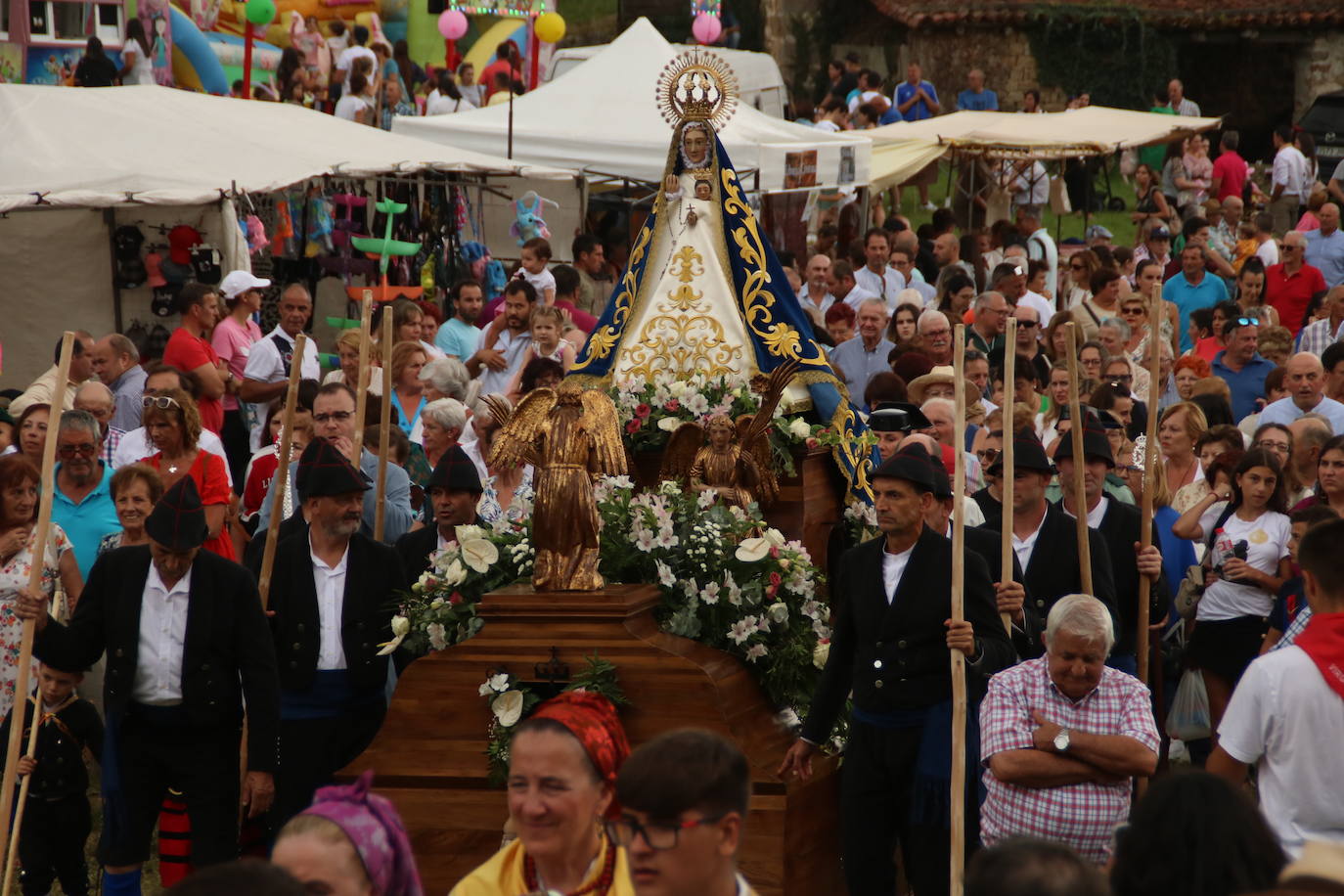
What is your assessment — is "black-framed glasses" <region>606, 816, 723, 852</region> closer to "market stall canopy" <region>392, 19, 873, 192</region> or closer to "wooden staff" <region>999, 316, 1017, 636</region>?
"wooden staff" <region>999, 316, 1017, 636</region>

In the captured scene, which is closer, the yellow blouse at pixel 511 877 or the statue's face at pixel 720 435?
the yellow blouse at pixel 511 877

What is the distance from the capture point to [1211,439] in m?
8.88

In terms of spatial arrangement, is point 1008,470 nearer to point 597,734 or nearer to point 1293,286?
point 597,734

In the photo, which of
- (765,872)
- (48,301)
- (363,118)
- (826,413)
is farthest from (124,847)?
(363,118)

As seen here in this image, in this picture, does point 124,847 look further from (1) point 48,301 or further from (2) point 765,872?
(1) point 48,301

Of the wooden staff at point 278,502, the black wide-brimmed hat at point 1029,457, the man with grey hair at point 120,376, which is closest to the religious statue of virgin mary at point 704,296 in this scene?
the black wide-brimmed hat at point 1029,457

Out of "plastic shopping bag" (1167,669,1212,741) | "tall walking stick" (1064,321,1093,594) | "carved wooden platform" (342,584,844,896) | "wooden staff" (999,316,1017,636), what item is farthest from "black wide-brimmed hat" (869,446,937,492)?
"plastic shopping bag" (1167,669,1212,741)

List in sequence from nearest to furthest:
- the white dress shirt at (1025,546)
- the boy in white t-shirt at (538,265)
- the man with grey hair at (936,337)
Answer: the white dress shirt at (1025,546), the man with grey hair at (936,337), the boy in white t-shirt at (538,265)

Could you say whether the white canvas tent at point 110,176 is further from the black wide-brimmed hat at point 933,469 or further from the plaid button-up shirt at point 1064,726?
the plaid button-up shirt at point 1064,726

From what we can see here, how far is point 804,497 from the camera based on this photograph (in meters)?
7.79

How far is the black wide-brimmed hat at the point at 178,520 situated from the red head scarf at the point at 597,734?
2.40m

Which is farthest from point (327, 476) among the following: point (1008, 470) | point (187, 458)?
point (1008, 470)

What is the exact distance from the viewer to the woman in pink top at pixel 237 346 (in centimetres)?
1180

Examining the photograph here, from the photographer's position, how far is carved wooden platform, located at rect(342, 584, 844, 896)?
6.44 m
